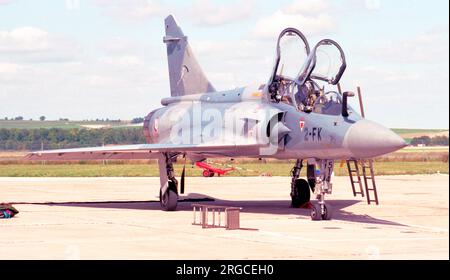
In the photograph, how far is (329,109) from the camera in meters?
19.9

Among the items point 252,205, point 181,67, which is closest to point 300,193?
point 252,205

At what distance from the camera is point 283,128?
2084 cm

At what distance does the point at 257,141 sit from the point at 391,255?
8.52m

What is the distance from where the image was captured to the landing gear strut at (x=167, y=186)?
23.0 m

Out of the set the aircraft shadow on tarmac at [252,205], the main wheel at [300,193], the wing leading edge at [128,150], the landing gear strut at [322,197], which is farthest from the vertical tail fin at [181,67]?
the landing gear strut at [322,197]

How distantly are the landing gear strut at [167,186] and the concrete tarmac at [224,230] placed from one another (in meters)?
0.37

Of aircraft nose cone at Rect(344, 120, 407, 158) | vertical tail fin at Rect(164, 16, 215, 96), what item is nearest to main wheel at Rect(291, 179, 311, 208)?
vertical tail fin at Rect(164, 16, 215, 96)

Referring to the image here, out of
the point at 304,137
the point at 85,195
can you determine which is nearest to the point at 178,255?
the point at 304,137

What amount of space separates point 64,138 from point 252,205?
34686 millimetres

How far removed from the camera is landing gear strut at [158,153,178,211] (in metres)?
23.0

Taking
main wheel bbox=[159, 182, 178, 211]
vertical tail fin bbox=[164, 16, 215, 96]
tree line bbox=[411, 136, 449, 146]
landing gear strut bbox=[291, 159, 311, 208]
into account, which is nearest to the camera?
main wheel bbox=[159, 182, 178, 211]

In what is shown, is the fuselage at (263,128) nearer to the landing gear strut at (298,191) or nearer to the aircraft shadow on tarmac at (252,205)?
the aircraft shadow on tarmac at (252,205)

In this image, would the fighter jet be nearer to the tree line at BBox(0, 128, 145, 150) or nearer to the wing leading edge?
the wing leading edge
